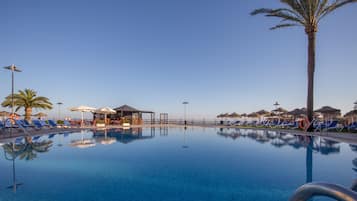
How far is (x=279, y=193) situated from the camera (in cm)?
350

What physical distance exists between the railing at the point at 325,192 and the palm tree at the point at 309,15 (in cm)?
1364

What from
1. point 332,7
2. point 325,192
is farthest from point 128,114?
point 325,192

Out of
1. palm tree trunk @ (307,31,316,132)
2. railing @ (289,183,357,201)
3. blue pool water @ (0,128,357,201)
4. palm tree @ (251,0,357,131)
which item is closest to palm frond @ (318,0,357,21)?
palm tree @ (251,0,357,131)

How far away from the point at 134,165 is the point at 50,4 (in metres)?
13.3

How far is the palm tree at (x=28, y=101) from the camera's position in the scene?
58.3ft

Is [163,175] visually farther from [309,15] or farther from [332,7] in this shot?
[332,7]

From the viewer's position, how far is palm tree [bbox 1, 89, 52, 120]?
58.3ft

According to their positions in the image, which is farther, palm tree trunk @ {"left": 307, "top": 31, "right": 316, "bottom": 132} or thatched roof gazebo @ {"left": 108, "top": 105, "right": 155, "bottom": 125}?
thatched roof gazebo @ {"left": 108, "top": 105, "right": 155, "bottom": 125}

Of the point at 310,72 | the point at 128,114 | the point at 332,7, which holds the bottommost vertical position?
the point at 128,114

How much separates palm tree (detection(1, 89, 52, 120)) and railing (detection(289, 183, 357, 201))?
73.6 ft

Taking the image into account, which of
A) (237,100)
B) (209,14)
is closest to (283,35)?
(209,14)

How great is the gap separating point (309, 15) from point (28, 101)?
24078 mm

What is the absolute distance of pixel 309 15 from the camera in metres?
12.0

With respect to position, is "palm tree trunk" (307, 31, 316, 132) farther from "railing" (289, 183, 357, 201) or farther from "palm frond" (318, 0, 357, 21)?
"railing" (289, 183, 357, 201)
